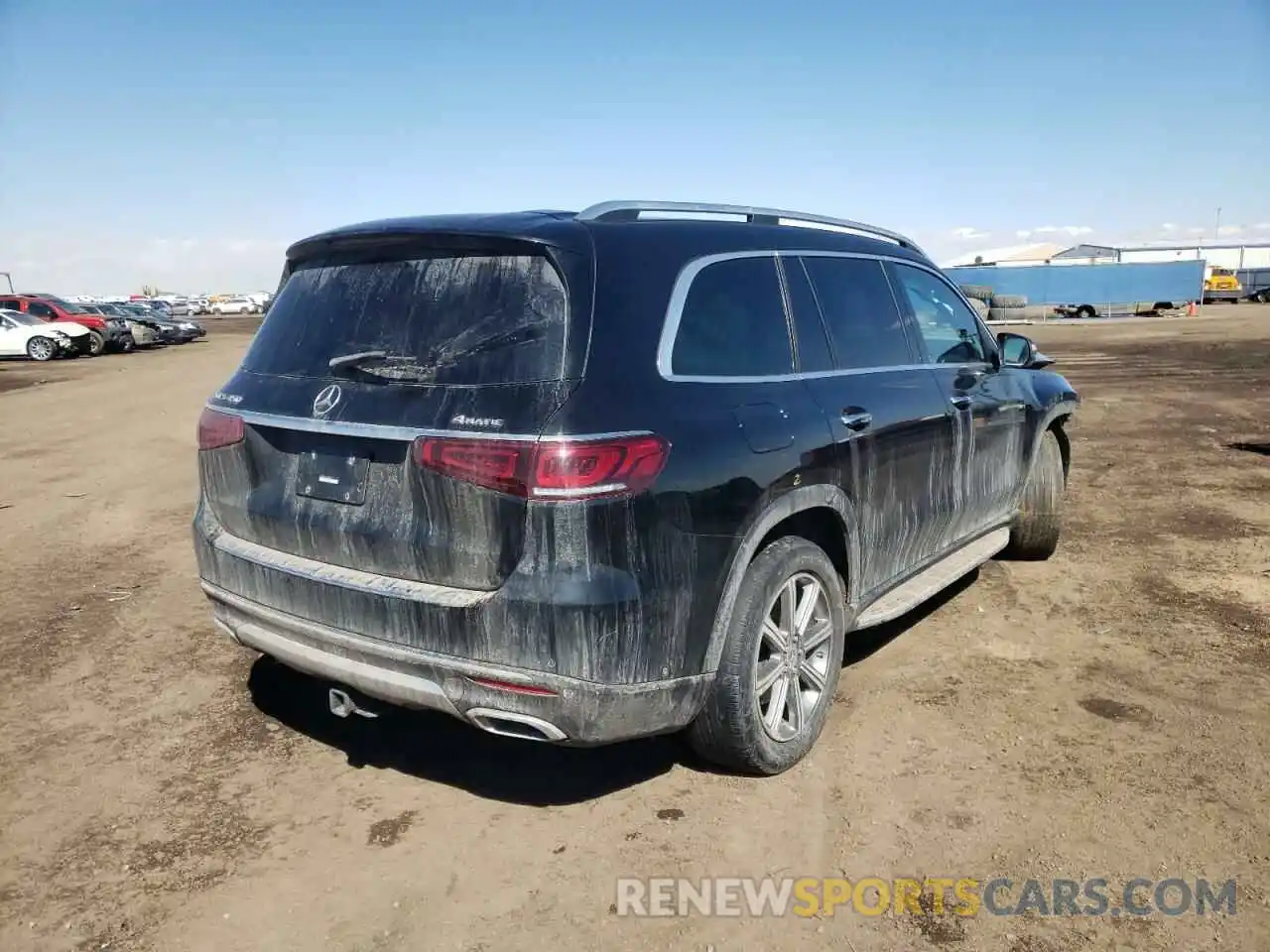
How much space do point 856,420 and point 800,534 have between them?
519 mm

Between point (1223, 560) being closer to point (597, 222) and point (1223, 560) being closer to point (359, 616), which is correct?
point (597, 222)

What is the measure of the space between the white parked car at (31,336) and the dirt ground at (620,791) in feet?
92.5

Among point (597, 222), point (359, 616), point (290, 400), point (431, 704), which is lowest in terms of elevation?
point (431, 704)

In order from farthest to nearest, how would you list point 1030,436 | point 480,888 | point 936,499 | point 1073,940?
point 1030,436
point 936,499
point 480,888
point 1073,940

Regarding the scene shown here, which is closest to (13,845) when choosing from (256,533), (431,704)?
(256,533)

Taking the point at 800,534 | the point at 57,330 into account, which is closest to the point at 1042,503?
the point at 800,534

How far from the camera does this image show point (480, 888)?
9.28ft

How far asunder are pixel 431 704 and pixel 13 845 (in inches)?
58.8

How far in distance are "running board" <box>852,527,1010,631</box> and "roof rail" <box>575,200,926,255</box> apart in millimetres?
1588

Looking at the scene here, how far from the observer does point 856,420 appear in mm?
3721

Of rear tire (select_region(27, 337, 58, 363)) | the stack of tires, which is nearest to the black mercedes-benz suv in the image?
rear tire (select_region(27, 337, 58, 363))

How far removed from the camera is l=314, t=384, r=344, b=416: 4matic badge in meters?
3.05

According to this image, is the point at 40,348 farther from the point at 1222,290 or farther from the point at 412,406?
the point at 1222,290

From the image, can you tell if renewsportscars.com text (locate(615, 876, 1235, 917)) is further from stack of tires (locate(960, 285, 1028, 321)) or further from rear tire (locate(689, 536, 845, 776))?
stack of tires (locate(960, 285, 1028, 321))
